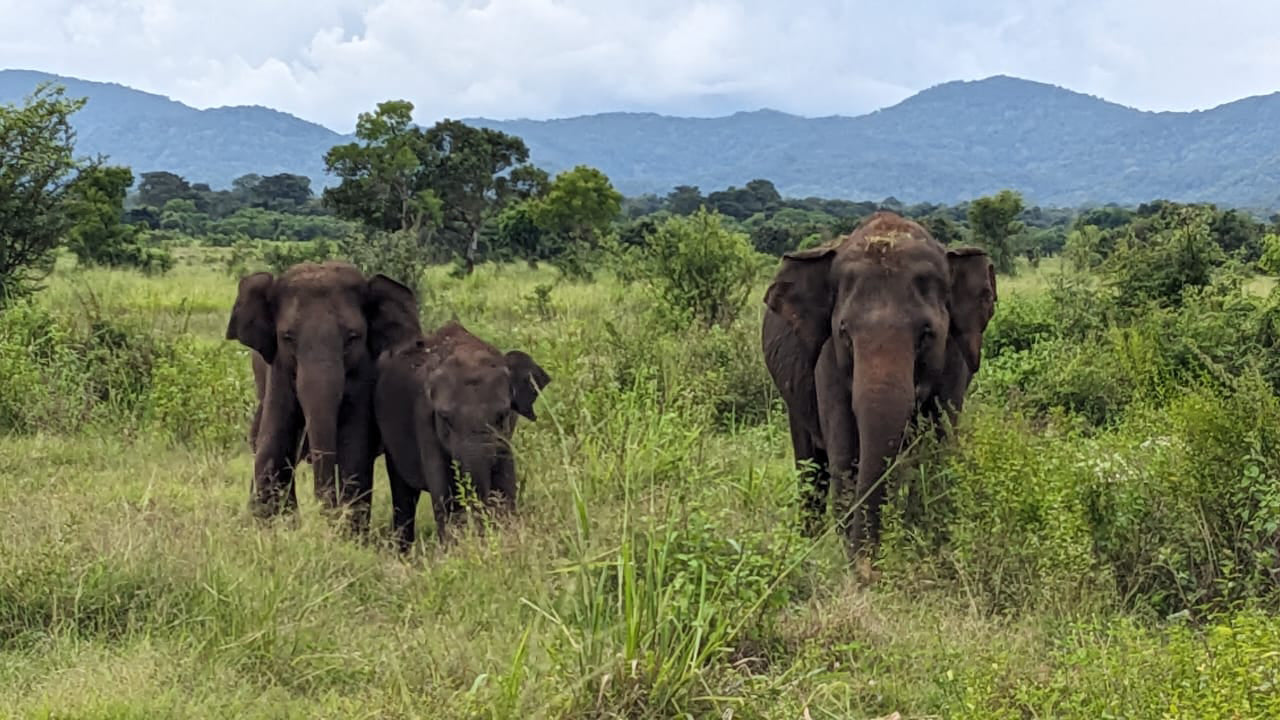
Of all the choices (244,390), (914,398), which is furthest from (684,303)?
(914,398)

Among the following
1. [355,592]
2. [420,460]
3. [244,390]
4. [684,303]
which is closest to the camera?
[355,592]

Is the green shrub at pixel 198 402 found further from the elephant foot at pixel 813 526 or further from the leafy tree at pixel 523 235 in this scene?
the leafy tree at pixel 523 235

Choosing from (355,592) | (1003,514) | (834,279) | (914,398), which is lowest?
(355,592)

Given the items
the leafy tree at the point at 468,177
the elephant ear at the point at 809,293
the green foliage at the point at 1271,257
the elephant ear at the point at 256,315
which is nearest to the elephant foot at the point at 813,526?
the elephant ear at the point at 809,293

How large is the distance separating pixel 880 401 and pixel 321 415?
3610mm

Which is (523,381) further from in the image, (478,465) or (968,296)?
(968,296)

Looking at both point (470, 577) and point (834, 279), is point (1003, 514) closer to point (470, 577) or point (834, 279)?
point (834, 279)

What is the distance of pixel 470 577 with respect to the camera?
6156 mm

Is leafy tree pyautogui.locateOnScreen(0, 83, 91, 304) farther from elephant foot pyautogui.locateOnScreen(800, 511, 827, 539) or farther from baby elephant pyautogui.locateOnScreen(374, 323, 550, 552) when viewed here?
elephant foot pyautogui.locateOnScreen(800, 511, 827, 539)

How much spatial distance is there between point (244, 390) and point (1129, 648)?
8.98 metres

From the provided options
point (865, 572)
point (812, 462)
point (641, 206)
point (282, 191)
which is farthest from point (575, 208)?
point (641, 206)

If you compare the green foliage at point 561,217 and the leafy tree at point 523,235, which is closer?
the green foliage at point 561,217

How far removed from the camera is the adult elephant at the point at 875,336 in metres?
6.44

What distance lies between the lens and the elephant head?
7633mm
